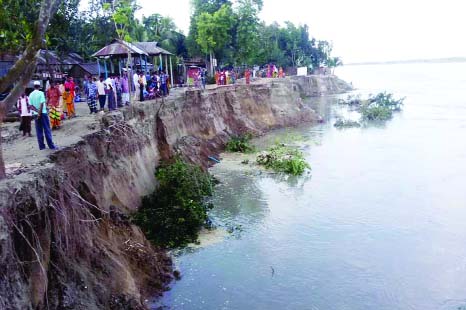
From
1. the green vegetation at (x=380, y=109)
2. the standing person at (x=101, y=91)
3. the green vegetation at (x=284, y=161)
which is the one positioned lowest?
the green vegetation at (x=284, y=161)

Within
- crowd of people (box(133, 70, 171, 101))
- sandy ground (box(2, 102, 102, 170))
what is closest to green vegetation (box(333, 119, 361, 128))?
crowd of people (box(133, 70, 171, 101))

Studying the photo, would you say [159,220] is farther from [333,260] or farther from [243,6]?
[243,6]

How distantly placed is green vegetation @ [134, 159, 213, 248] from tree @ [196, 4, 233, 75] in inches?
1093

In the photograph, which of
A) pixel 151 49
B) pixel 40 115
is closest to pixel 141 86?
pixel 151 49

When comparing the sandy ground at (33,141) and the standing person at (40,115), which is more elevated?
the standing person at (40,115)

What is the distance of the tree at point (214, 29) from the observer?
43.8m

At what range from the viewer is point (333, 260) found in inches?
546

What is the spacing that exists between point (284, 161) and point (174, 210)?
33.7 feet

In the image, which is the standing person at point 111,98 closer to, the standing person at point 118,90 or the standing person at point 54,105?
the standing person at point 118,90

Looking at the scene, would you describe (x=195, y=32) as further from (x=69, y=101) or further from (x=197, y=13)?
(x=69, y=101)

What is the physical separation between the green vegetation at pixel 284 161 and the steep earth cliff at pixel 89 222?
4.63m

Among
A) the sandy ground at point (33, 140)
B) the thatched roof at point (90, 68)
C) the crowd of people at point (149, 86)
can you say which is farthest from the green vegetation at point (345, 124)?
the sandy ground at point (33, 140)

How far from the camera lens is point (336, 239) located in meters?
15.4

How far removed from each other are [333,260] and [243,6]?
38.2 metres
